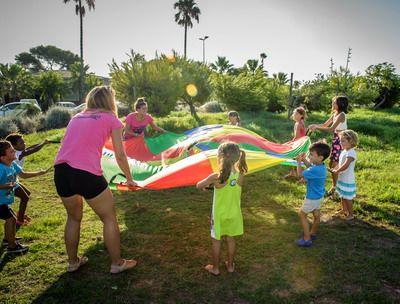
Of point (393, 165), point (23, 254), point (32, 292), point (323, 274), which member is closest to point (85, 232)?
point (23, 254)

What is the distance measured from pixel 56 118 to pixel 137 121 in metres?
13.1

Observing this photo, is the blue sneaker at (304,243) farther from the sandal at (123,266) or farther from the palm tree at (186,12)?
the palm tree at (186,12)

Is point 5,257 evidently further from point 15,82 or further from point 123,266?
point 15,82

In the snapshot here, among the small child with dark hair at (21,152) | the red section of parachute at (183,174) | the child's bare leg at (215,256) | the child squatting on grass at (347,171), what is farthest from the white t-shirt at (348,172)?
the small child with dark hair at (21,152)

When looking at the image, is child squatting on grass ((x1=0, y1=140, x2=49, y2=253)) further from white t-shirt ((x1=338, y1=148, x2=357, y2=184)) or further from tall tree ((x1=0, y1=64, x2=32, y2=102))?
tall tree ((x1=0, y1=64, x2=32, y2=102))

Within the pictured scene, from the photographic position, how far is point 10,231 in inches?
162

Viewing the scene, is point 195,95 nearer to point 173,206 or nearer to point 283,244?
point 173,206

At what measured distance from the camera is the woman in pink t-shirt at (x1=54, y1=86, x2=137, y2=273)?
3.14 metres

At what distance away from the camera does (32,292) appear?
3.33 metres

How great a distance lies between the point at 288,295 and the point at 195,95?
17937 millimetres

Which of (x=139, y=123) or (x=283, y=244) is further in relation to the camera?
(x=139, y=123)

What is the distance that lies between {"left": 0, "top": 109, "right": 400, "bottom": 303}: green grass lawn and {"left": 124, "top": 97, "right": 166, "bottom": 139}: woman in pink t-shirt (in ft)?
4.24

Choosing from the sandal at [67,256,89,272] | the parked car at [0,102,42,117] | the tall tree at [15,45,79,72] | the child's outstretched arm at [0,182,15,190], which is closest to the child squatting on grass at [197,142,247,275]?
the sandal at [67,256,89,272]

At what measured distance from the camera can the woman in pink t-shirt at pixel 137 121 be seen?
6.60 m
